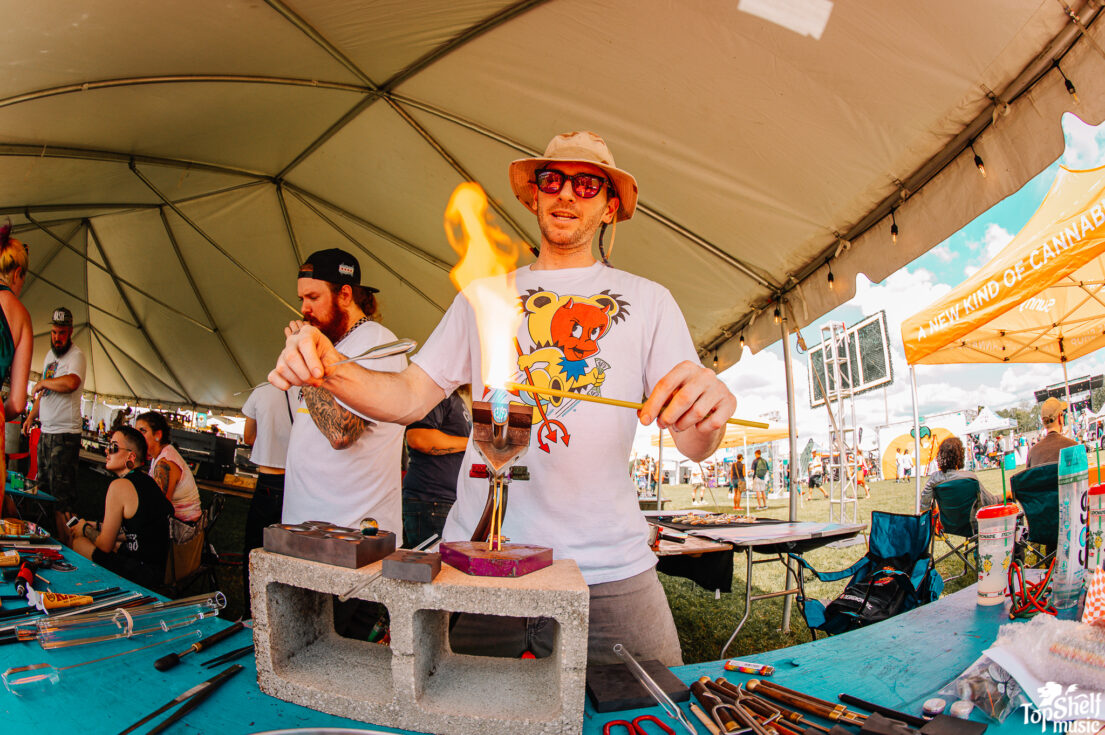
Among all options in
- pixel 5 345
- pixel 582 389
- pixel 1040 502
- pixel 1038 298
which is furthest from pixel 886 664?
pixel 1038 298

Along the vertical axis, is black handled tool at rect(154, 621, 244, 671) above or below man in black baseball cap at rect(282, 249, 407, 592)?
below

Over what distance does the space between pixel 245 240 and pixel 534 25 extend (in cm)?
475

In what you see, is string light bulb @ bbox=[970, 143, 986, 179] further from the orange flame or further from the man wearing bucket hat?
the orange flame

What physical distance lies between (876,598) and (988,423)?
2870 cm

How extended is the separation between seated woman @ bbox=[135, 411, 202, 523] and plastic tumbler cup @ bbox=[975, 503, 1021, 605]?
503 cm

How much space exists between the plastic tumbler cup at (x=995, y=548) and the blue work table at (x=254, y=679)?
0.72ft

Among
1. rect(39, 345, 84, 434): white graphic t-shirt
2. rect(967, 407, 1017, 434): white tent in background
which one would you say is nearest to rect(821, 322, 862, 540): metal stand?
rect(39, 345, 84, 434): white graphic t-shirt

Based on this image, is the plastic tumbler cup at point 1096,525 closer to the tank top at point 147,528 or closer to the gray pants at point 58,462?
the tank top at point 147,528

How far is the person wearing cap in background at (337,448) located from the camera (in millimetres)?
2285

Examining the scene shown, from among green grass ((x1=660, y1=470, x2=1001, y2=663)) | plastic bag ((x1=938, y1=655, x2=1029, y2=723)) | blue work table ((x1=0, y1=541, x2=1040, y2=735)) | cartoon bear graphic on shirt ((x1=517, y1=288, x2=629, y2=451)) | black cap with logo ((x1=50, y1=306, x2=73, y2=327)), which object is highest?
black cap with logo ((x1=50, y1=306, x2=73, y2=327))

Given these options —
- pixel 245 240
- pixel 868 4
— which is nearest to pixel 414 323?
pixel 245 240

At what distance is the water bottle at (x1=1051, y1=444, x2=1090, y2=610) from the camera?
65.6 inches

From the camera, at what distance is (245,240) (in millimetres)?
6395

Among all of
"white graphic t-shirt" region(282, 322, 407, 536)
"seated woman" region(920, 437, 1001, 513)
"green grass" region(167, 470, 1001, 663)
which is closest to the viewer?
"white graphic t-shirt" region(282, 322, 407, 536)
